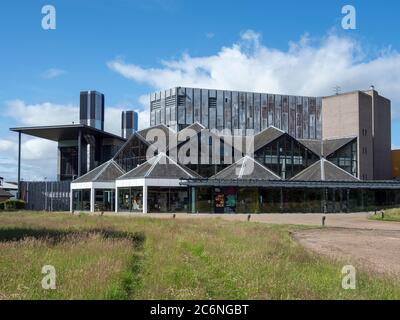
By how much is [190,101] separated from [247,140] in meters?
22.4

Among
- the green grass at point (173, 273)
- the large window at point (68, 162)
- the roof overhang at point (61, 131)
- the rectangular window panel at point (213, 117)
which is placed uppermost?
the rectangular window panel at point (213, 117)

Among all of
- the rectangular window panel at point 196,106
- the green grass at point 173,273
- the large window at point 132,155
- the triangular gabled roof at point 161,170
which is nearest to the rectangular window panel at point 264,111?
the rectangular window panel at point 196,106

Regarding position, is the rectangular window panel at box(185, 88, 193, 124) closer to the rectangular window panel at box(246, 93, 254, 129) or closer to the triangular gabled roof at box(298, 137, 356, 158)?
the rectangular window panel at box(246, 93, 254, 129)

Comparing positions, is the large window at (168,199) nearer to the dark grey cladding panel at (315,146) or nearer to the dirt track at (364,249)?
the dark grey cladding panel at (315,146)

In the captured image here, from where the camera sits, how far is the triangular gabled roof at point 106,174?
60281mm

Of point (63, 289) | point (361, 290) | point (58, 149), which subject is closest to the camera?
point (63, 289)

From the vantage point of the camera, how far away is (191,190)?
170ft

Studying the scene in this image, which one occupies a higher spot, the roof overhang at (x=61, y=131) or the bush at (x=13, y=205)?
the roof overhang at (x=61, y=131)

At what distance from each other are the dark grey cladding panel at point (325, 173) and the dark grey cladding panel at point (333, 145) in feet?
11.8

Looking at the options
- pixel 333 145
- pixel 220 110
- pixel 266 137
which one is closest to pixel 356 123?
pixel 333 145

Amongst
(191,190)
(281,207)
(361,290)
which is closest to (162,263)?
(361,290)

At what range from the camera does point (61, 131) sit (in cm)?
6856

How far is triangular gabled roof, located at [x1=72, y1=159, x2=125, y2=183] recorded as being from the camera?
6028 cm
